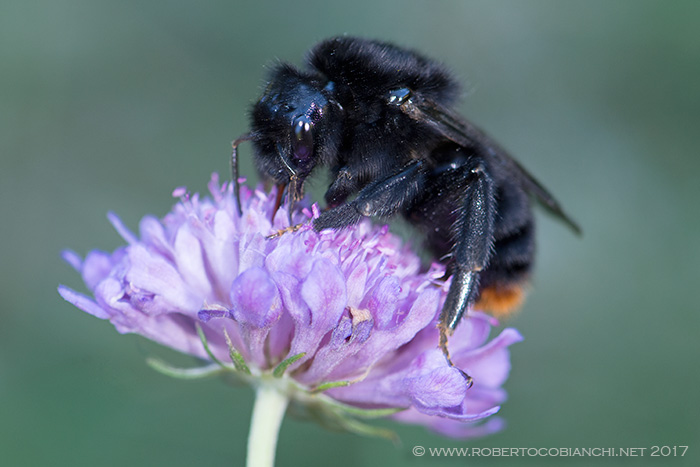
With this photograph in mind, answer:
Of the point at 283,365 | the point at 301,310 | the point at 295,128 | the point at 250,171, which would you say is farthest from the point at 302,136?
the point at 250,171

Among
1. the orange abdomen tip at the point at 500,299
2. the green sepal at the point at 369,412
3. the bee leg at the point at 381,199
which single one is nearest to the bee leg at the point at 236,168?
the bee leg at the point at 381,199

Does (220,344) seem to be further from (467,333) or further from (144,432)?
(144,432)

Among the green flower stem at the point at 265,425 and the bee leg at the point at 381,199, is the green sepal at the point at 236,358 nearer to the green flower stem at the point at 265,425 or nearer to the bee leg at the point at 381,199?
the green flower stem at the point at 265,425

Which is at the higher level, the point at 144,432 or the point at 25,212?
the point at 25,212

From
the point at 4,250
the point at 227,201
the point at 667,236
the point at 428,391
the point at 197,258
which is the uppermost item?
the point at 667,236

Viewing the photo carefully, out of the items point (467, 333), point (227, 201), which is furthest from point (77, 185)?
point (467, 333)

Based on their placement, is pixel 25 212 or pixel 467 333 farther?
pixel 25 212

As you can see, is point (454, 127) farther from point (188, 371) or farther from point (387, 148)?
point (188, 371)
